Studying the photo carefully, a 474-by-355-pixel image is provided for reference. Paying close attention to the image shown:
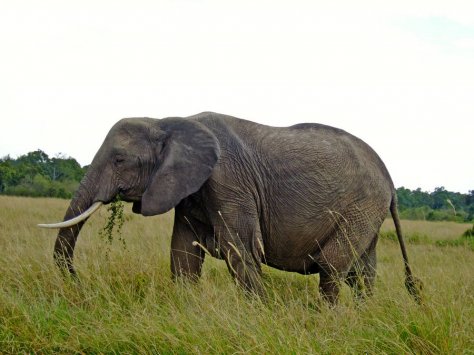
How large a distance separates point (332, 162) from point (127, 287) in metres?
2.08

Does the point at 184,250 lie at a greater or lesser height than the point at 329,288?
greater

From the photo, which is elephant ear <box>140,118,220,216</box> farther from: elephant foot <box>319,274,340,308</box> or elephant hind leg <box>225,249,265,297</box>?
elephant foot <box>319,274,340,308</box>

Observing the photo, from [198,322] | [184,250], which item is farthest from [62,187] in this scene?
[198,322]

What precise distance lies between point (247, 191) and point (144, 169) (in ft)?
2.81

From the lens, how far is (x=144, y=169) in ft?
17.2

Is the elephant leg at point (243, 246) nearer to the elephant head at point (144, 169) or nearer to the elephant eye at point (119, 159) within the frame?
the elephant head at point (144, 169)

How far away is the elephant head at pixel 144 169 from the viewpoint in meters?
5.05

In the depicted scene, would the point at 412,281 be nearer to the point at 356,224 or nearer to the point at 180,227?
the point at 356,224

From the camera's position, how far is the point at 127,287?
5508mm

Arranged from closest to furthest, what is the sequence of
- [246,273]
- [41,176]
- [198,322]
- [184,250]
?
[198,322]
[246,273]
[184,250]
[41,176]

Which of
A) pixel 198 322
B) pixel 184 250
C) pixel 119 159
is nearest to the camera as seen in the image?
pixel 198 322

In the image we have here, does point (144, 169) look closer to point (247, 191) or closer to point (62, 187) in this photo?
point (247, 191)

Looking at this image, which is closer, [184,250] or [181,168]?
[181,168]

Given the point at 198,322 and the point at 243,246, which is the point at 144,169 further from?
the point at 198,322
